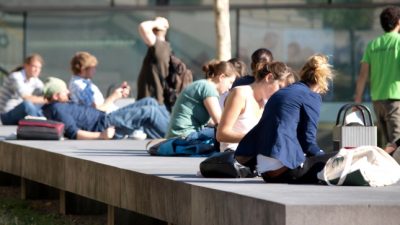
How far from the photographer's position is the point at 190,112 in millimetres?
13992

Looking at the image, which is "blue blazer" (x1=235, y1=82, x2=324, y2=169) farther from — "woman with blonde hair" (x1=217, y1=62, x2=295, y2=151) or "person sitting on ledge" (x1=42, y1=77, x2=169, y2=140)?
"person sitting on ledge" (x1=42, y1=77, x2=169, y2=140)

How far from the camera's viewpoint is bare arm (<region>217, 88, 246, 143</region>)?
1095 cm

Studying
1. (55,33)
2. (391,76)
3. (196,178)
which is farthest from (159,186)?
(55,33)

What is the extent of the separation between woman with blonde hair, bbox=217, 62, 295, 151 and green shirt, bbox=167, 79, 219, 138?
224 cm

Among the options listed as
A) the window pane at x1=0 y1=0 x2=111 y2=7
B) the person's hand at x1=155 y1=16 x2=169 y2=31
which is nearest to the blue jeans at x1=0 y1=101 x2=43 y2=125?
the person's hand at x1=155 y1=16 x2=169 y2=31

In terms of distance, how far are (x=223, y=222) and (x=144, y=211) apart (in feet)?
6.43

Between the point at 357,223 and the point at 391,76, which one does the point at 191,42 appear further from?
the point at 357,223

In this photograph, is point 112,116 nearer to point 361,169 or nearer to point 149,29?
point 149,29

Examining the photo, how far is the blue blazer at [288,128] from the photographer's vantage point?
9359 mm

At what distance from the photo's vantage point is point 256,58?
12688mm

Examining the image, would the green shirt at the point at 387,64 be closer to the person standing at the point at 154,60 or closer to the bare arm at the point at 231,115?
the person standing at the point at 154,60

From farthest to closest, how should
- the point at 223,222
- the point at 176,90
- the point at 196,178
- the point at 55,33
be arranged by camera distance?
the point at 55,33
the point at 176,90
the point at 196,178
the point at 223,222

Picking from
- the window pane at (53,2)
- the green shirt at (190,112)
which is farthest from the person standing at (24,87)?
the green shirt at (190,112)

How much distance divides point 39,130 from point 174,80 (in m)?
2.58
